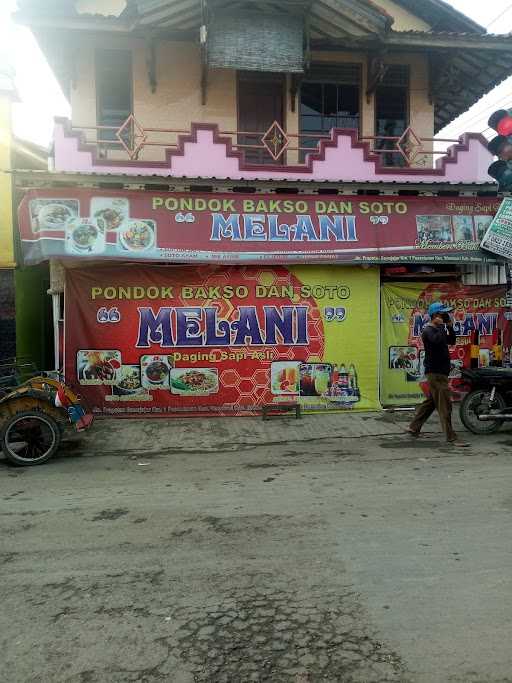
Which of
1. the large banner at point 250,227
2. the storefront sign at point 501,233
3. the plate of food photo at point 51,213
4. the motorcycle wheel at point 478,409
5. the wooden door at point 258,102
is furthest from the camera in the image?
the wooden door at point 258,102

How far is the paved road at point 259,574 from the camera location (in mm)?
2961

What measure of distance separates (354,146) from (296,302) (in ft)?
10.9

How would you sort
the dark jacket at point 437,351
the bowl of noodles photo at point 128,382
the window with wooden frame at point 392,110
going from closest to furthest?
the dark jacket at point 437,351 → the bowl of noodles photo at point 128,382 → the window with wooden frame at point 392,110

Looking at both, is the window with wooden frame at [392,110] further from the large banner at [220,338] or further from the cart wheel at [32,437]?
the cart wheel at [32,437]

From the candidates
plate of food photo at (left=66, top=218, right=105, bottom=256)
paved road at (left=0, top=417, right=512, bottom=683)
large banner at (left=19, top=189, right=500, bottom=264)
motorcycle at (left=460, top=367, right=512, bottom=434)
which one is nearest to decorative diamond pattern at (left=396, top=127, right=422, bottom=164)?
large banner at (left=19, top=189, right=500, bottom=264)

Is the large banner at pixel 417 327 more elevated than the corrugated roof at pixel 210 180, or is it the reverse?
the corrugated roof at pixel 210 180

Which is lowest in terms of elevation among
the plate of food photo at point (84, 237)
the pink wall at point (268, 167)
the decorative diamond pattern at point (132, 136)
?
the plate of food photo at point (84, 237)

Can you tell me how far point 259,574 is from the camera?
3.93 m

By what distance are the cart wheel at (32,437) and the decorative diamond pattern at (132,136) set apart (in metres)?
5.78

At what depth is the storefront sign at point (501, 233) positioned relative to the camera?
10.7 m

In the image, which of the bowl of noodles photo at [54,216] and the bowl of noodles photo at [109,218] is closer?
the bowl of noodles photo at [54,216]

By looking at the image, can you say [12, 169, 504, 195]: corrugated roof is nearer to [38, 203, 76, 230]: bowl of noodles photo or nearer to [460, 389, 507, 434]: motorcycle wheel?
[38, 203, 76, 230]: bowl of noodles photo

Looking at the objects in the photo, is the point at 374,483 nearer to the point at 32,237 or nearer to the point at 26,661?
the point at 26,661

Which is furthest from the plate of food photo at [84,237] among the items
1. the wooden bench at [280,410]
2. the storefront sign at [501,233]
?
the storefront sign at [501,233]
